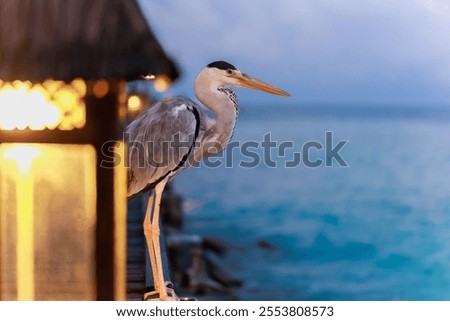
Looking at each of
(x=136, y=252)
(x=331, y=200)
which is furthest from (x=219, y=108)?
(x=136, y=252)

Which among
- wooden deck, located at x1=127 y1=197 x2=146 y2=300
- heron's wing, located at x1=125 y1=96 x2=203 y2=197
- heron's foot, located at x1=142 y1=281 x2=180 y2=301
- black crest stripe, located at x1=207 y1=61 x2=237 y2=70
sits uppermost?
black crest stripe, located at x1=207 y1=61 x2=237 y2=70

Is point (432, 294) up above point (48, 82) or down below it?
below

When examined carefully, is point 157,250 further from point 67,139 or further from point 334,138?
point 334,138

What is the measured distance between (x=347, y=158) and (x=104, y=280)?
117 centimetres

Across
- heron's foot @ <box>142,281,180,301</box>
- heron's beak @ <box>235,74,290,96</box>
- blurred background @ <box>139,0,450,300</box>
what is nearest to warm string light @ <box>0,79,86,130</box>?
blurred background @ <box>139,0,450,300</box>

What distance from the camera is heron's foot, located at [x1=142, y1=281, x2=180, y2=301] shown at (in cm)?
392

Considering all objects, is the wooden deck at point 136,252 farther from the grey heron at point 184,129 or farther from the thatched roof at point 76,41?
the thatched roof at point 76,41

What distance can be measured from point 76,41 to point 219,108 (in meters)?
0.65

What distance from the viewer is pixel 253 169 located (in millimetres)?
3834

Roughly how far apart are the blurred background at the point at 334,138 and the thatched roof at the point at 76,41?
0.10 m

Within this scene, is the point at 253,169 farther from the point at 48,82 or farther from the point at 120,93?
the point at 48,82

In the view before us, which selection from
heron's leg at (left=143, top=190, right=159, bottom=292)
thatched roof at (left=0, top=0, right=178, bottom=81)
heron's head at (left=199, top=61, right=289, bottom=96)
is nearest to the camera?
thatched roof at (left=0, top=0, right=178, bottom=81)

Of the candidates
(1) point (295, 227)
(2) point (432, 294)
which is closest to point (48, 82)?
(1) point (295, 227)

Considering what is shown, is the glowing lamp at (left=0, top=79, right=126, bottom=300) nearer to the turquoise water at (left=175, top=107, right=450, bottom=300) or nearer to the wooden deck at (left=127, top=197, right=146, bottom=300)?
the wooden deck at (left=127, top=197, right=146, bottom=300)
